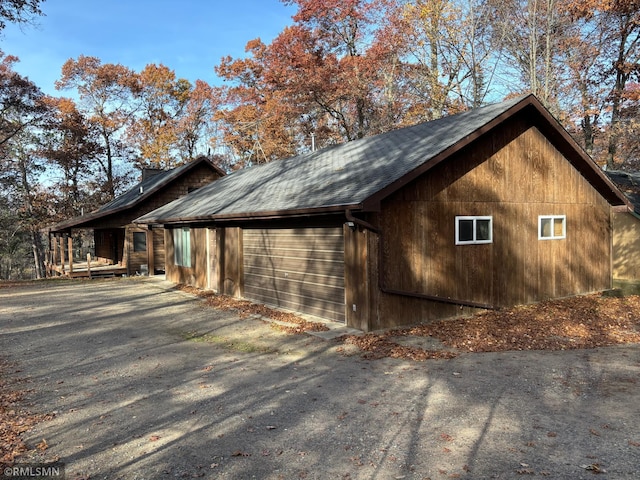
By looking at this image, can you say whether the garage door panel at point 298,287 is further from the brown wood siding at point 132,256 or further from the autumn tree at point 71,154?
the autumn tree at point 71,154

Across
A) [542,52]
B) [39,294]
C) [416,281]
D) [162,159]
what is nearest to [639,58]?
[542,52]

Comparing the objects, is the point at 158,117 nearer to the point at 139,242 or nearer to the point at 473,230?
the point at 139,242

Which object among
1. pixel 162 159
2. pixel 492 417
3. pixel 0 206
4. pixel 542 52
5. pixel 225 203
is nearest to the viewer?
pixel 492 417

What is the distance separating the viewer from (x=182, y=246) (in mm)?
17734

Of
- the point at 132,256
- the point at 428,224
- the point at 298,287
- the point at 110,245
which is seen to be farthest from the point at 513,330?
the point at 110,245

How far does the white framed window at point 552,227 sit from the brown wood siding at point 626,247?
13.7 feet

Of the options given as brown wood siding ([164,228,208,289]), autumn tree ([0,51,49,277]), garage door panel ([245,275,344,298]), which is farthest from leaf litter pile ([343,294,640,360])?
autumn tree ([0,51,49,277])

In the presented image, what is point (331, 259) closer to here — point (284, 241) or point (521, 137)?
point (284, 241)

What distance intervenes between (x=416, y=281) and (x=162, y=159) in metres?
33.7

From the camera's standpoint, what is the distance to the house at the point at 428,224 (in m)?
9.07

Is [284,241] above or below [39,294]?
above

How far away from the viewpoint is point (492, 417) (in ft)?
16.3

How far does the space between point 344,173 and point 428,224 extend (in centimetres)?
258

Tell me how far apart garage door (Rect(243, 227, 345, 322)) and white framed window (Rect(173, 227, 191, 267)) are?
182 inches
